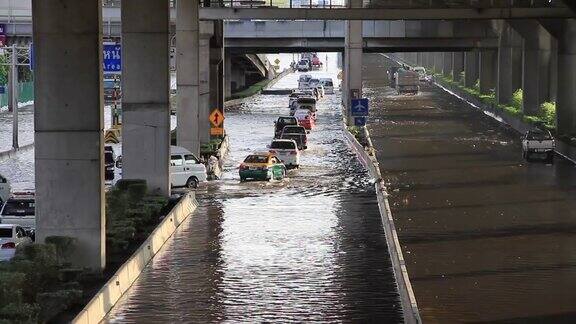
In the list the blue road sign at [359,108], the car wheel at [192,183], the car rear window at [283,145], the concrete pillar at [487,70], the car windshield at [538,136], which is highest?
the concrete pillar at [487,70]

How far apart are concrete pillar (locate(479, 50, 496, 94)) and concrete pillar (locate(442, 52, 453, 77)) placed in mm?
30612

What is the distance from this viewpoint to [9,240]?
33.4 metres

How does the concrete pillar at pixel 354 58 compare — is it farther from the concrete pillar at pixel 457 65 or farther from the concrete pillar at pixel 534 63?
the concrete pillar at pixel 457 65

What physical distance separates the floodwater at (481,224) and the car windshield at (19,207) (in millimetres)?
9959

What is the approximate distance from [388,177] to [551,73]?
41189 millimetres

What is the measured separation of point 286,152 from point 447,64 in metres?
95.1

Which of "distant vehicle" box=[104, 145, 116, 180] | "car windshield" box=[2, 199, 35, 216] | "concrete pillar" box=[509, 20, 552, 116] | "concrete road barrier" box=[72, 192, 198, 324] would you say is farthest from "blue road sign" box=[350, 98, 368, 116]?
"car windshield" box=[2, 199, 35, 216]

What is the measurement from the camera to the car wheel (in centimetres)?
5338

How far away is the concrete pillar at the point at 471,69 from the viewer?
12812 cm

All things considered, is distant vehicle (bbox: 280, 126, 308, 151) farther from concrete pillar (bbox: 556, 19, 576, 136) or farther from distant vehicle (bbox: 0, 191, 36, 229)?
distant vehicle (bbox: 0, 191, 36, 229)

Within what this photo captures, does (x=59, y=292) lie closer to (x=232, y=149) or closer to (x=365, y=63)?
(x=232, y=149)

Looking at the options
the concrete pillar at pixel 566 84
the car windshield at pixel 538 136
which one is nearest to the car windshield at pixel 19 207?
the car windshield at pixel 538 136

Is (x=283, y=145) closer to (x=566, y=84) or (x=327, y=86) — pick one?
(x=566, y=84)

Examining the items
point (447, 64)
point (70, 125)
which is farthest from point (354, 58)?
point (447, 64)
